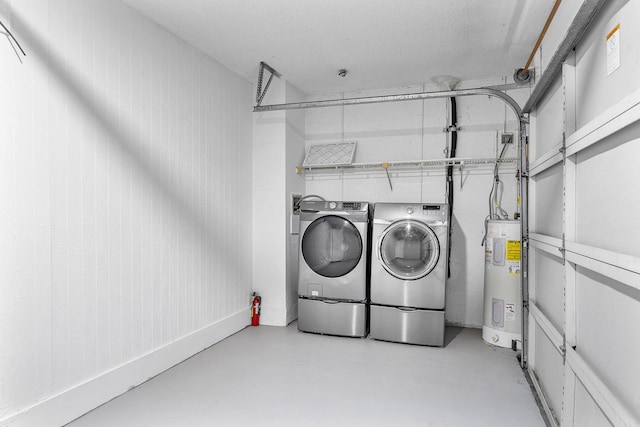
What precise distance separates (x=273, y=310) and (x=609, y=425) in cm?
298

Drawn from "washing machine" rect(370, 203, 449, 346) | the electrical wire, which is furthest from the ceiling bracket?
the electrical wire

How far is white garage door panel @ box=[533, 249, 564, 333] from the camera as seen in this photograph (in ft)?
6.56

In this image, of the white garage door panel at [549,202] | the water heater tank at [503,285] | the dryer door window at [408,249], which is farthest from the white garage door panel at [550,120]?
the dryer door window at [408,249]

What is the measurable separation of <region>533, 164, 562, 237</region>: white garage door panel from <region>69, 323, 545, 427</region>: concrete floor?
111cm

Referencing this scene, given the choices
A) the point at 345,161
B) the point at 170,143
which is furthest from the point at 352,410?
the point at 345,161

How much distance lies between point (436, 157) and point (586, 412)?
9.25 feet

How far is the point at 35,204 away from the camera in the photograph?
1.85 metres

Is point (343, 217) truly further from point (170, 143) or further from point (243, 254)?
point (170, 143)

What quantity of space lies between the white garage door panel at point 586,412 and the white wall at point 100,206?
2548mm

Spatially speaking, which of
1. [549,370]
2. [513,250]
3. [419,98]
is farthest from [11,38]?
[513,250]

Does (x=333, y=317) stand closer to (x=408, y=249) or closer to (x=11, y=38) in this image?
(x=408, y=249)

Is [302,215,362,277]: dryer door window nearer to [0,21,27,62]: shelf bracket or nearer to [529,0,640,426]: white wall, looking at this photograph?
[529,0,640,426]: white wall

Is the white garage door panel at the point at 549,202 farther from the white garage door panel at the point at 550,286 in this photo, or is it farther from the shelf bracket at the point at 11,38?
the shelf bracket at the point at 11,38

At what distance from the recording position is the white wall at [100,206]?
178 centimetres
